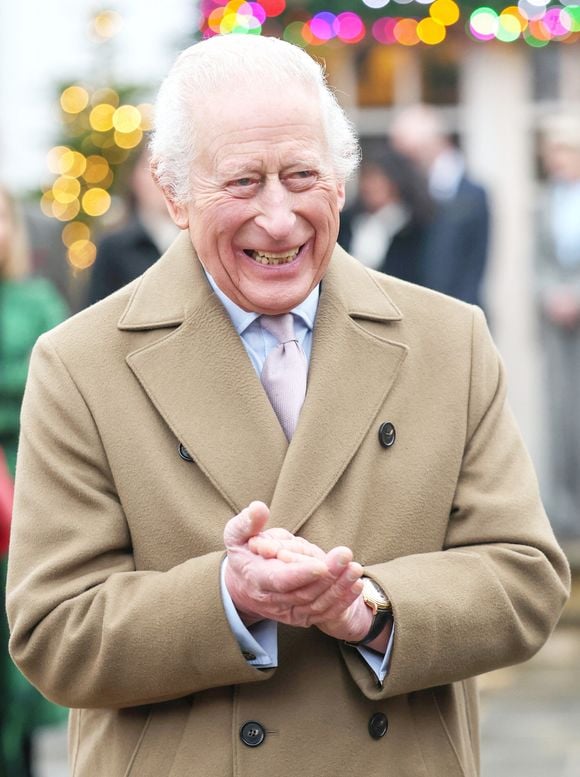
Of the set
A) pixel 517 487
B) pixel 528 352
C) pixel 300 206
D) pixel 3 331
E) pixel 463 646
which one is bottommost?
pixel 528 352

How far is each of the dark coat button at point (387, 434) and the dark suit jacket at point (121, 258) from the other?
4.25m

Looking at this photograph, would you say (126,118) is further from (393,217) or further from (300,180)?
(300,180)

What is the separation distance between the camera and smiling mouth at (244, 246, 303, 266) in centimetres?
269

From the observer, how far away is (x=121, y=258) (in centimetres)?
696

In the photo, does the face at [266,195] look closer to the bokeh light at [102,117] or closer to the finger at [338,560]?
the finger at [338,560]

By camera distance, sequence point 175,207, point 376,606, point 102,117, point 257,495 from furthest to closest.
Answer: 1. point 102,117
2. point 175,207
3. point 257,495
4. point 376,606

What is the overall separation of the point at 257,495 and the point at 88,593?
319 millimetres

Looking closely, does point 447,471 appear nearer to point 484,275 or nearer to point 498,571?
point 498,571

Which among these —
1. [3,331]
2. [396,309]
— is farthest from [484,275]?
[396,309]

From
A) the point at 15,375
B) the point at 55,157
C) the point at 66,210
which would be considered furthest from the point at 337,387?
the point at 55,157

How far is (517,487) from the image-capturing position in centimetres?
278

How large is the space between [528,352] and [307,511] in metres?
6.54

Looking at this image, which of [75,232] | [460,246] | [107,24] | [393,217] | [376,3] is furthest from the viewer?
[75,232]

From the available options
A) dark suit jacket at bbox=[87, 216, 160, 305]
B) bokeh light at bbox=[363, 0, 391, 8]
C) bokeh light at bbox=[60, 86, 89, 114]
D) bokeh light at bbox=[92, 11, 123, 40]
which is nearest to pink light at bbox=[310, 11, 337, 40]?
bokeh light at bbox=[363, 0, 391, 8]
